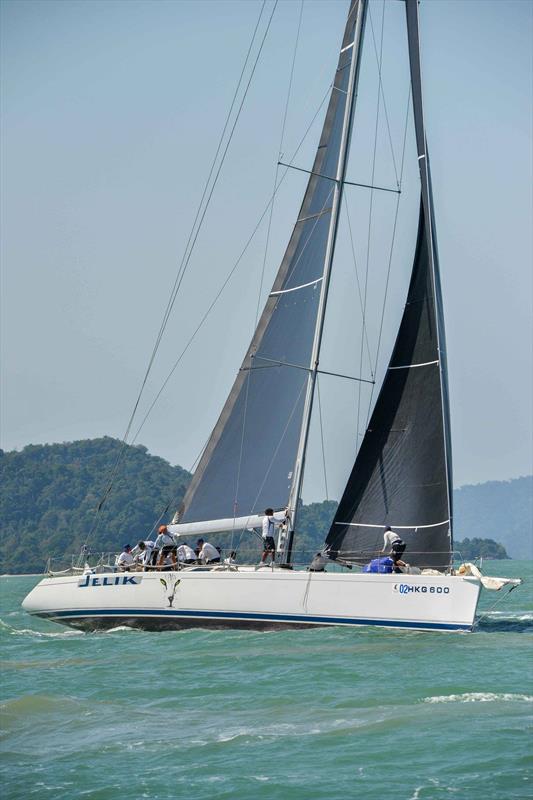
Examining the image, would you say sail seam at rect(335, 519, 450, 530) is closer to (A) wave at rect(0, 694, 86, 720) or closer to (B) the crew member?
(B) the crew member

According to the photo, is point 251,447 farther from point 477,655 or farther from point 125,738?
point 125,738

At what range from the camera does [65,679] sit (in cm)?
1834

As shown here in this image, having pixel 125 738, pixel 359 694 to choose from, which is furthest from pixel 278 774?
pixel 359 694

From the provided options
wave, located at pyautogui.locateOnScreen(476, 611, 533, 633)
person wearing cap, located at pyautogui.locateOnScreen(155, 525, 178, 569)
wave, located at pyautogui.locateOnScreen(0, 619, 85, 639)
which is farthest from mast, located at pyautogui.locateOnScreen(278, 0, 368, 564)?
wave, located at pyautogui.locateOnScreen(0, 619, 85, 639)

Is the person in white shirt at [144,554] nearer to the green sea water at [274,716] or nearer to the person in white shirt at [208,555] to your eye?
the person in white shirt at [208,555]

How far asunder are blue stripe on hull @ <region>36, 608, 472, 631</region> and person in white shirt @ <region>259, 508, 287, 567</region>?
139cm

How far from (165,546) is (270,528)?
6.99 feet

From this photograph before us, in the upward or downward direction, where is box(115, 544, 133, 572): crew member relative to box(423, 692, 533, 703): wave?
upward

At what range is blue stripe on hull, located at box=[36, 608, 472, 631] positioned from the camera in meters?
20.4

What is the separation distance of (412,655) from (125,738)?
605 cm

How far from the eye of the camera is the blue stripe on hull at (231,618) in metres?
20.4

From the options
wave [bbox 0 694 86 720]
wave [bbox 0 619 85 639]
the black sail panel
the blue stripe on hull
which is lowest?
wave [bbox 0 694 86 720]

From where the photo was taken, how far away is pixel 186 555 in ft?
76.3

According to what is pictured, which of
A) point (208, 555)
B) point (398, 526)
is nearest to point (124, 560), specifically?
point (208, 555)
